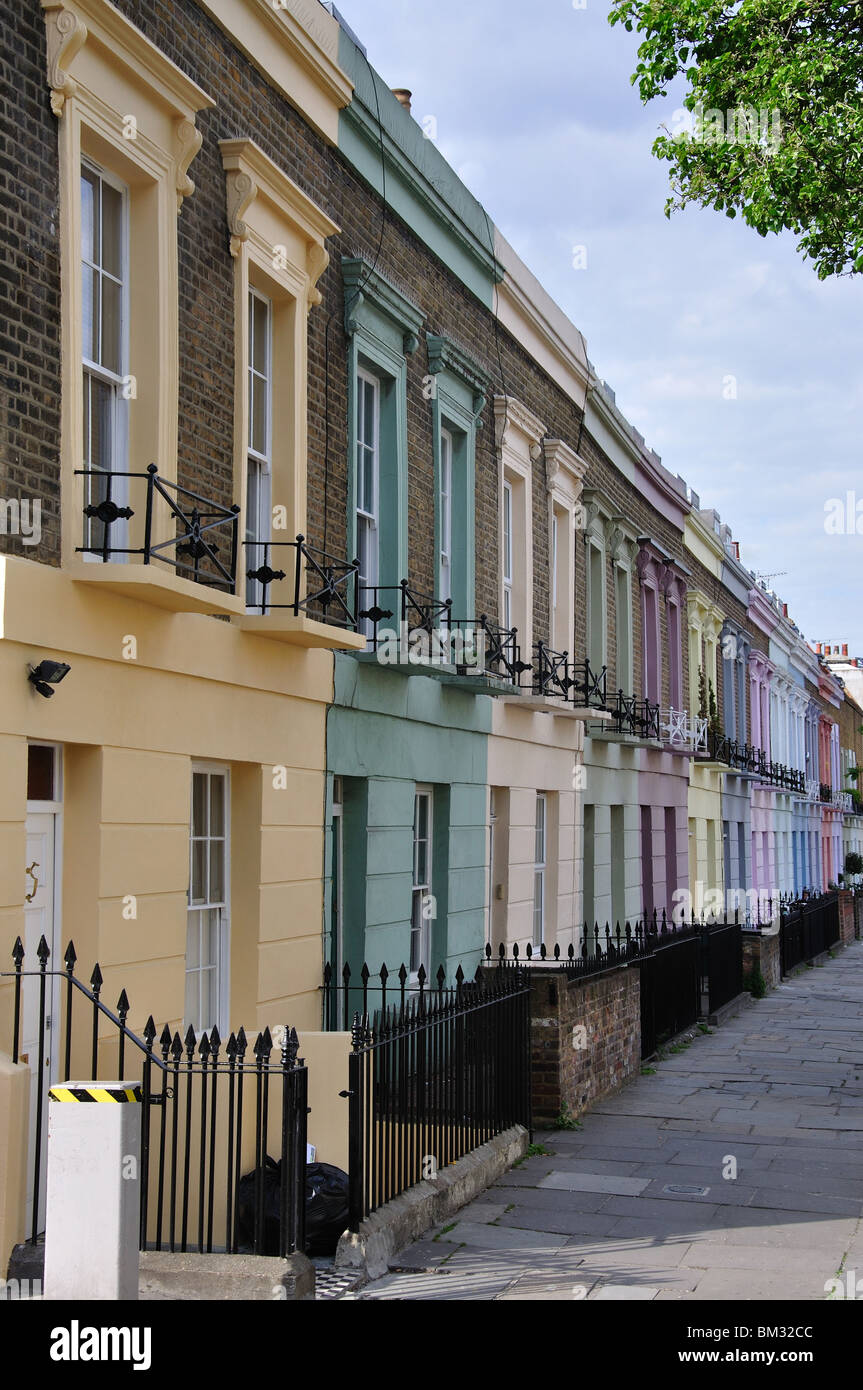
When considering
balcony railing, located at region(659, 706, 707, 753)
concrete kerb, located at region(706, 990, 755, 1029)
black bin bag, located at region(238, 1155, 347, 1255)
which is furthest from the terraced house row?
balcony railing, located at region(659, 706, 707, 753)

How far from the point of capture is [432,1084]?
9328 mm

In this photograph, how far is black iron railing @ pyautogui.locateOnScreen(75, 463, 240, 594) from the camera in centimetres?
827

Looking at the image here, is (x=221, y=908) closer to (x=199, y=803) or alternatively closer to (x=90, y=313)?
(x=199, y=803)

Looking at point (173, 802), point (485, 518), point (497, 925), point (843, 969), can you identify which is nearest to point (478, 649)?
point (485, 518)

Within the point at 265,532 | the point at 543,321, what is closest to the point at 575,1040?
the point at 265,532

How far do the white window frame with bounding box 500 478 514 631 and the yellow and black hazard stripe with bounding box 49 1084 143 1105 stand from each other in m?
11.4

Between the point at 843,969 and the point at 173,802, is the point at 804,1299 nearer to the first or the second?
the point at 173,802

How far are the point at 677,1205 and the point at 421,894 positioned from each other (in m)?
5.31

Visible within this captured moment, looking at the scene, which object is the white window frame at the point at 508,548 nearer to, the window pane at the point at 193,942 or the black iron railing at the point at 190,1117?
the window pane at the point at 193,942

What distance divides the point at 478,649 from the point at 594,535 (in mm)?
6617

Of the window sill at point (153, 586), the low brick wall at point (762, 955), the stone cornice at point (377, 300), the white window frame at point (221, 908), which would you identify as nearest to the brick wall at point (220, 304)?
the stone cornice at point (377, 300)

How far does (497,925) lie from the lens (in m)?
16.6

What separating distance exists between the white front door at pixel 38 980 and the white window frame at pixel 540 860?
34.4ft

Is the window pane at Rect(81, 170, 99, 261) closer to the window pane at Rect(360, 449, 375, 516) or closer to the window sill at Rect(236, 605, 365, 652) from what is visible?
the window sill at Rect(236, 605, 365, 652)
